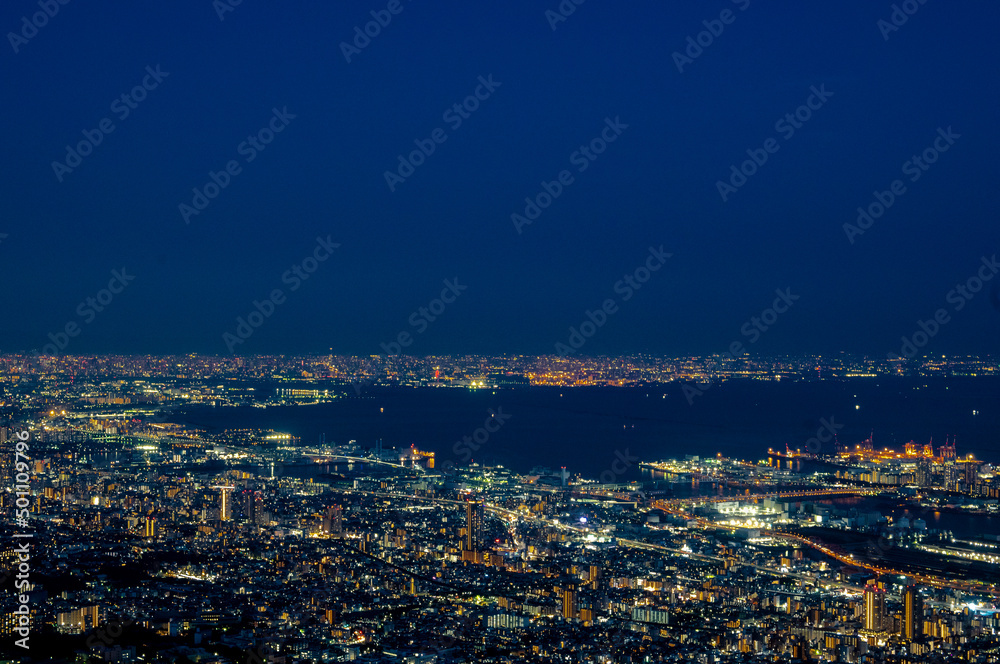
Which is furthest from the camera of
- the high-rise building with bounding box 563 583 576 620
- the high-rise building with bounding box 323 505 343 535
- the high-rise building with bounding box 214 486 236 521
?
the high-rise building with bounding box 214 486 236 521

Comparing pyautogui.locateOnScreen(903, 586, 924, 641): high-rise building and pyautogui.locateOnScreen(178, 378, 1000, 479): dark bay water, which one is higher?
pyautogui.locateOnScreen(178, 378, 1000, 479): dark bay water

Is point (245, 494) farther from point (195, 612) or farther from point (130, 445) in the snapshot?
point (130, 445)

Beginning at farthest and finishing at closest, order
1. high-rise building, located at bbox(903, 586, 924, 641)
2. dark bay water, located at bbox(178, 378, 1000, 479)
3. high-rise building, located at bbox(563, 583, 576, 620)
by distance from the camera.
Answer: dark bay water, located at bbox(178, 378, 1000, 479)
high-rise building, located at bbox(563, 583, 576, 620)
high-rise building, located at bbox(903, 586, 924, 641)

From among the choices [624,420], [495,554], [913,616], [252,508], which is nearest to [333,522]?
[252,508]

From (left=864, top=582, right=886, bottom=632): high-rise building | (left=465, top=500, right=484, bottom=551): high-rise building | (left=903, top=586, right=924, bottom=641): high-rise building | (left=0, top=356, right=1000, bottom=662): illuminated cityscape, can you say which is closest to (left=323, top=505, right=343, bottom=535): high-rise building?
(left=0, top=356, right=1000, bottom=662): illuminated cityscape

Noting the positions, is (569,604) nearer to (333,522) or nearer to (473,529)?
(473,529)

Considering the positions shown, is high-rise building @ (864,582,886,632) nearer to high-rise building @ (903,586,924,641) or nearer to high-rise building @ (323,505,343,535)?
high-rise building @ (903,586,924,641)

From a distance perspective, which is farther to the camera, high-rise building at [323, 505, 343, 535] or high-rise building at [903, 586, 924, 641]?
high-rise building at [323, 505, 343, 535]

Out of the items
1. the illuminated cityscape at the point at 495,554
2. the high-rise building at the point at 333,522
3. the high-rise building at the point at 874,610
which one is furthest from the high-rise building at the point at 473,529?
the high-rise building at the point at 874,610
